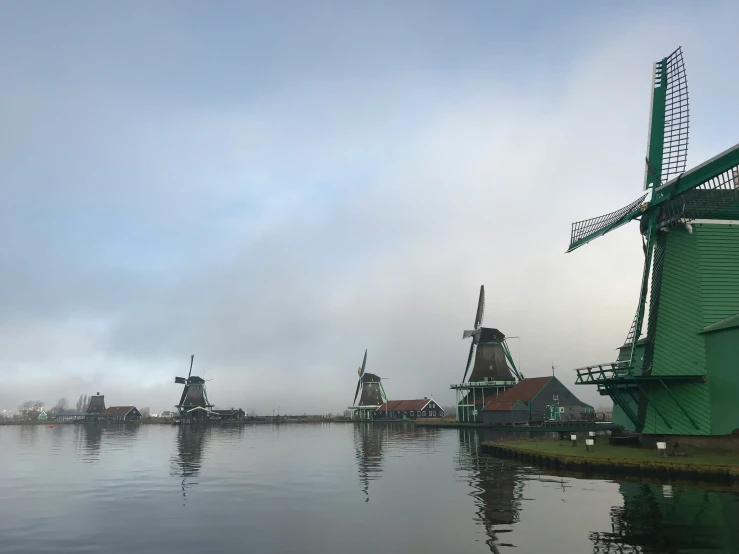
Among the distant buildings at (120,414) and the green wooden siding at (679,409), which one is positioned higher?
the green wooden siding at (679,409)

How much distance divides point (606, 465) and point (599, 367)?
6.30m

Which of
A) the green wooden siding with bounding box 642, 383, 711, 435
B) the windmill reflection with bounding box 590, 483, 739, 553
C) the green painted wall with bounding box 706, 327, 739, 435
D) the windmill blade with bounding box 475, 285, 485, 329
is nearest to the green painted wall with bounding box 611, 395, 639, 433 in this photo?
the green wooden siding with bounding box 642, 383, 711, 435

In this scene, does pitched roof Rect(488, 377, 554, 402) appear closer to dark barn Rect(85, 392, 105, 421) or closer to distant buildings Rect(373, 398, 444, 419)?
distant buildings Rect(373, 398, 444, 419)

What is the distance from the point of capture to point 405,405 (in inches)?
4909

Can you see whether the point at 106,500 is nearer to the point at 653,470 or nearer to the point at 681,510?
the point at 681,510

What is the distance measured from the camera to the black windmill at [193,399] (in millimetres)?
127125

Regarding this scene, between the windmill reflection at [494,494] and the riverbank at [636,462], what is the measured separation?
2.24 meters

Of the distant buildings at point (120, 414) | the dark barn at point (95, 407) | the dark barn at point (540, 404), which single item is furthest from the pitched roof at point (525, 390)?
the dark barn at point (95, 407)

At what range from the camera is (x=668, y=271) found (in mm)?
29984

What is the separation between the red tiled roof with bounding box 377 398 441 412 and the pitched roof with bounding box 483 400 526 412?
4274 cm

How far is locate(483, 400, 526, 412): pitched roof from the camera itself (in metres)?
74.4

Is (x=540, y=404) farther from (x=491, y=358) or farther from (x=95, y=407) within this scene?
(x=95, y=407)

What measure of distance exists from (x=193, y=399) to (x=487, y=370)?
3100 inches

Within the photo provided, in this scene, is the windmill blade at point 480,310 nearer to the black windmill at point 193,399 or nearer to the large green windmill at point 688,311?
the large green windmill at point 688,311
